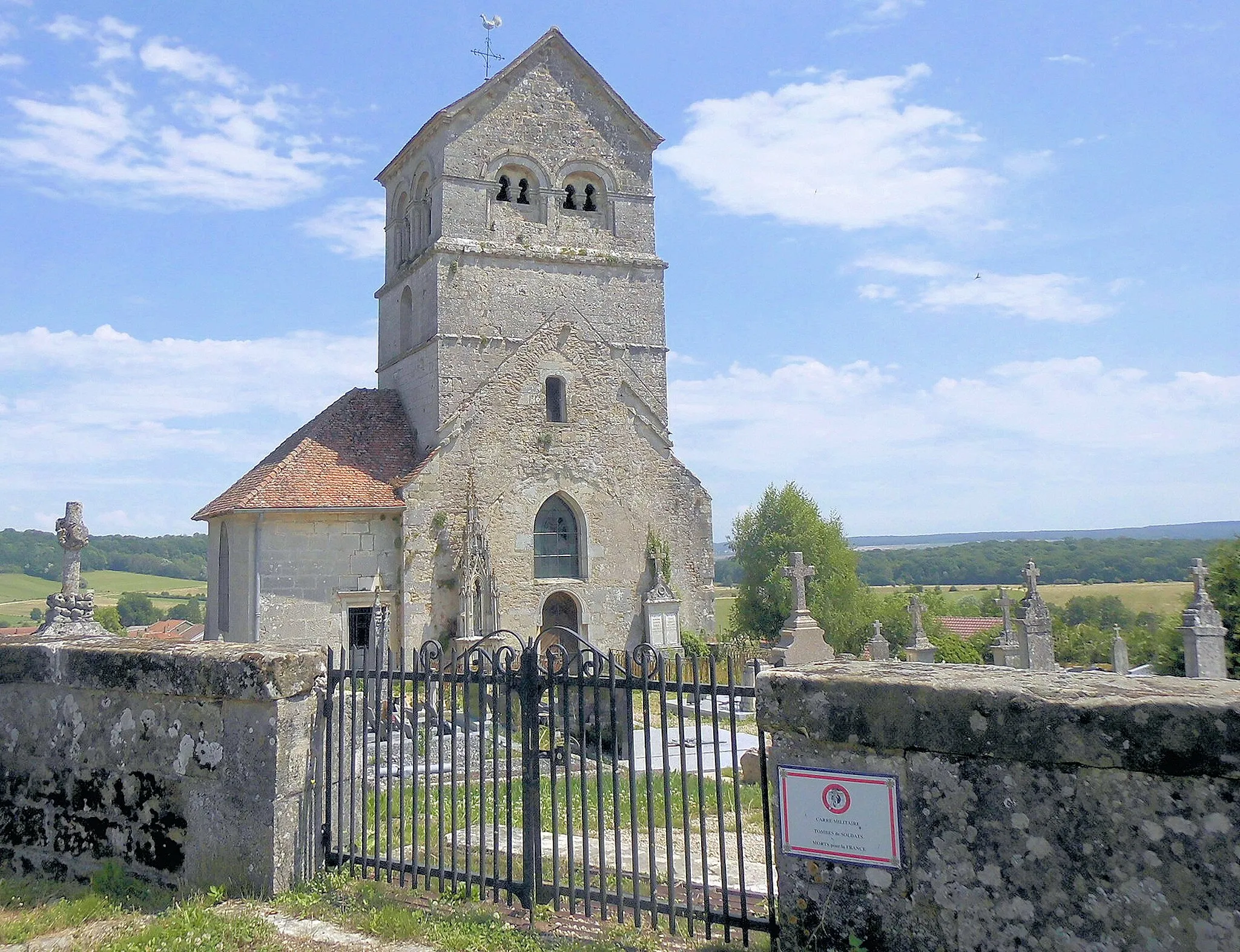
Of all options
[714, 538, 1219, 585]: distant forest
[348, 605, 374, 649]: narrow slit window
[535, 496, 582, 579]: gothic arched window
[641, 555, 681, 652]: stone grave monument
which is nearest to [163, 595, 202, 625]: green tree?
[348, 605, 374, 649]: narrow slit window

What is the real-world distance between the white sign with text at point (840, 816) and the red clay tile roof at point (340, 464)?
56.6 feet

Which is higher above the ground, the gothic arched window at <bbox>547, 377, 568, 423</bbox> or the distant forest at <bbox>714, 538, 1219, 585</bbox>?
the gothic arched window at <bbox>547, 377, 568, 423</bbox>

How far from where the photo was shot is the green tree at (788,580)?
42156 mm

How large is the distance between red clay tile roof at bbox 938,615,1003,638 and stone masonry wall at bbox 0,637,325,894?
40022mm

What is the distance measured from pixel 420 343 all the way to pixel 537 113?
7.03m

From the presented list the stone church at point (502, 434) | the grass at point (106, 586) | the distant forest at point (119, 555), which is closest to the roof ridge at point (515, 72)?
the stone church at point (502, 434)

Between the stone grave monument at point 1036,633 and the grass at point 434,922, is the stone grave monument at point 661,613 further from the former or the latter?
the grass at point 434,922

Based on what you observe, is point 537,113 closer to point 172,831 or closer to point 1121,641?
point 1121,641

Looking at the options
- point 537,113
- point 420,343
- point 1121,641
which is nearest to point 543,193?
point 537,113

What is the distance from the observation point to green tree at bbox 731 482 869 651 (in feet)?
138

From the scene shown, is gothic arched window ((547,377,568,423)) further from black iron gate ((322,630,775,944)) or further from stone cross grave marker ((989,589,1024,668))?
black iron gate ((322,630,775,944))

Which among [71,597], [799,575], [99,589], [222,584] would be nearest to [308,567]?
[222,584]

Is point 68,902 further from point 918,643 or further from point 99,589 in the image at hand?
point 99,589

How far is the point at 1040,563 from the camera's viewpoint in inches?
4336
